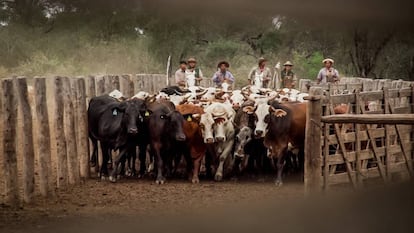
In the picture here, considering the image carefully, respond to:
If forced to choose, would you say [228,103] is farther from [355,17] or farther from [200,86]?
[355,17]

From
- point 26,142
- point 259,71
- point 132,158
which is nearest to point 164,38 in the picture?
point 259,71

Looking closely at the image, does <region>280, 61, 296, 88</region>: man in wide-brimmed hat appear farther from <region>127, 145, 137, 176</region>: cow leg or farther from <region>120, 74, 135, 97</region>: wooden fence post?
<region>120, 74, 135, 97</region>: wooden fence post

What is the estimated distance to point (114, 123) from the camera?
5402 millimetres

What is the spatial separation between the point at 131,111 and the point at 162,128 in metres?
0.33

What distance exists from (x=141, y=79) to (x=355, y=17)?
6.03 m

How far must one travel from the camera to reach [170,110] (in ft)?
17.9

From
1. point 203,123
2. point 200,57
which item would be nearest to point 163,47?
point 200,57

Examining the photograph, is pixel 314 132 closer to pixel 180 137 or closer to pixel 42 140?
pixel 42 140

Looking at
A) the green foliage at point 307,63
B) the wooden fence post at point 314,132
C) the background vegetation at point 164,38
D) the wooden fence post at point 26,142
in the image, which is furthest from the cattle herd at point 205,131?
the background vegetation at point 164,38

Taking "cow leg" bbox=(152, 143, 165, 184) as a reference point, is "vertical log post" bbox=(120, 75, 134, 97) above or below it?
above

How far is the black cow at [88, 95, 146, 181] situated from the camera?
5.25 meters

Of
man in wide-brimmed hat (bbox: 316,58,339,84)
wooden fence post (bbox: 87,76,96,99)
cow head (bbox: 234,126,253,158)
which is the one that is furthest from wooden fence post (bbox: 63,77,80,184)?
man in wide-brimmed hat (bbox: 316,58,339,84)

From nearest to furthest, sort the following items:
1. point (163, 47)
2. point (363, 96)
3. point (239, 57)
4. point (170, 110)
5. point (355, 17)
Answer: point (355, 17) < point (163, 47) < point (239, 57) < point (363, 96) < point (170, 110)

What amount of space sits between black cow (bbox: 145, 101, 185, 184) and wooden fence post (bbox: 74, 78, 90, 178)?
587 millimetres
